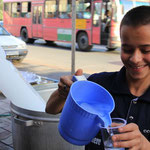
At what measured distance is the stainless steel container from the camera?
2.34 m

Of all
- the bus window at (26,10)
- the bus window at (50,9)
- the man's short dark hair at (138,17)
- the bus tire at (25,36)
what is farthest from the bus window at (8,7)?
the man's short dark hair at (138,17)

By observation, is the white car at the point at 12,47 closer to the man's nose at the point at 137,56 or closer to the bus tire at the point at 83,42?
the bus tire at the point at 83,42

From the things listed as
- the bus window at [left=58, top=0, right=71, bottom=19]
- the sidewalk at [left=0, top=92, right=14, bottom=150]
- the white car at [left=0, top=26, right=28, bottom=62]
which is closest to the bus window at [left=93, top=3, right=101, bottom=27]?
the bus window at [left=58, top=0, right=71, bottom=19]

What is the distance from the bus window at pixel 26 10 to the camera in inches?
665

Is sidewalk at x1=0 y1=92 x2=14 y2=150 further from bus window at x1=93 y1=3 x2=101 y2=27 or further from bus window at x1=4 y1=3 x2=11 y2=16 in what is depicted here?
bus window at x1=4 y1=3 x2=11 y2=16

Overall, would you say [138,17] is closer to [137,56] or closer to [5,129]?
[137,56]

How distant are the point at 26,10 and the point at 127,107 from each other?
16535 mm

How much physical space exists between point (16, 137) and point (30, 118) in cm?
31

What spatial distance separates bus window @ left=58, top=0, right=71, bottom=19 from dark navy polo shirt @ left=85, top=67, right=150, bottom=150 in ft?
43.0

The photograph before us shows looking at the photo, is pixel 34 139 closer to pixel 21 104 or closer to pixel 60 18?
pixel 21 104

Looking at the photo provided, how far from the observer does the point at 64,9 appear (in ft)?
47.4

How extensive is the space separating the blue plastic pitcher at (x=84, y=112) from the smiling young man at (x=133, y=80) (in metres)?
0.15

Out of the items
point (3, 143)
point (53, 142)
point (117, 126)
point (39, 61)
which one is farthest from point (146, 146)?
point (39, 61)

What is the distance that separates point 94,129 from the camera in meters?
1.11
